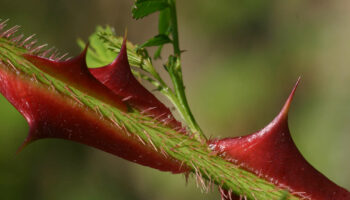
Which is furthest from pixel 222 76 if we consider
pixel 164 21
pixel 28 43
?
pixel 28 43

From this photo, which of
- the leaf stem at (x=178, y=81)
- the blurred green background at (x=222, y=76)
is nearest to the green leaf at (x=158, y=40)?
the leaf stem at (x=178, y=81)

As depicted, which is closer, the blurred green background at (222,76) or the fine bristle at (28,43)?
the fine bristle at (28,43)

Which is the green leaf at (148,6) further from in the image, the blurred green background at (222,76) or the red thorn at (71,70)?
the blurred green background at (222,76)

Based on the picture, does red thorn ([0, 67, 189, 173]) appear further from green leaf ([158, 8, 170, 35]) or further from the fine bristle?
green leaf ([158, 8, 170, 35])

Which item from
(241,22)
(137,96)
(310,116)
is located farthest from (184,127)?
(241,22)

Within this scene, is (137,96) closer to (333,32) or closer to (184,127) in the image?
(184,127)
